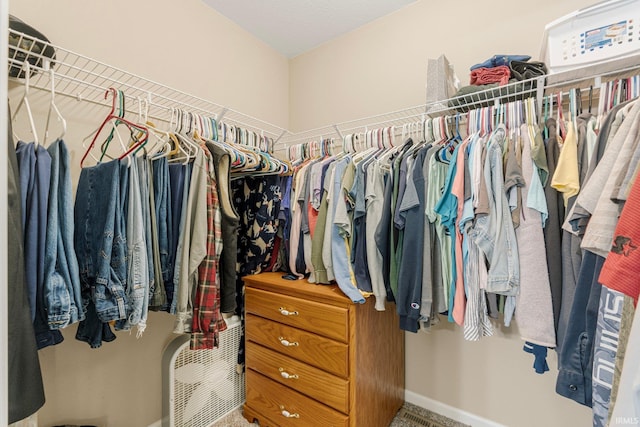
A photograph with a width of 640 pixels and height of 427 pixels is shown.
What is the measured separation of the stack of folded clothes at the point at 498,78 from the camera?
1182 mm

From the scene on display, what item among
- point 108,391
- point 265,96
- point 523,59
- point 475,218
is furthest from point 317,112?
point 108,391

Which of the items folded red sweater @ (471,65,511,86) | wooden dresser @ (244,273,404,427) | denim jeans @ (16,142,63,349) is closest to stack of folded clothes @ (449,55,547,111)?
folded red sweater @ (471,65,511,86)

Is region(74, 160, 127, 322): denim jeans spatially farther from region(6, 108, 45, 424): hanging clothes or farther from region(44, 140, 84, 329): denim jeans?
region(6, 108, 45, 424): hanging clothes

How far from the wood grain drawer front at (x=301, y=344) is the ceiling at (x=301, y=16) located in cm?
195

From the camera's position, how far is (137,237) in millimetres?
937

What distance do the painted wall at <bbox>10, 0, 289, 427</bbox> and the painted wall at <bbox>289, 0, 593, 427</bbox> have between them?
0.84 meters

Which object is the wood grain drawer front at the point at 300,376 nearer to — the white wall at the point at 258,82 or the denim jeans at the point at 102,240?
the white wall at the point at 258,82

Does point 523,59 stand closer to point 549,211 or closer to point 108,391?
point 549,211

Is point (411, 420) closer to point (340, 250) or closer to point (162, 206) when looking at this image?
point (340, 250)

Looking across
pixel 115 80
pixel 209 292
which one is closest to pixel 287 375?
pixel 209 292

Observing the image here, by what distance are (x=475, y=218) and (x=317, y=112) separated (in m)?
1.56

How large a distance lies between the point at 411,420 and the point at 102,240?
1.81 metres

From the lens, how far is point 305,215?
4.84 ft

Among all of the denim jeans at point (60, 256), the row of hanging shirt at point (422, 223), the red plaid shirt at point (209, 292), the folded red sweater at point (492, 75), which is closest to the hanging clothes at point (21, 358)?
the denim jeans at point (60, 256)
